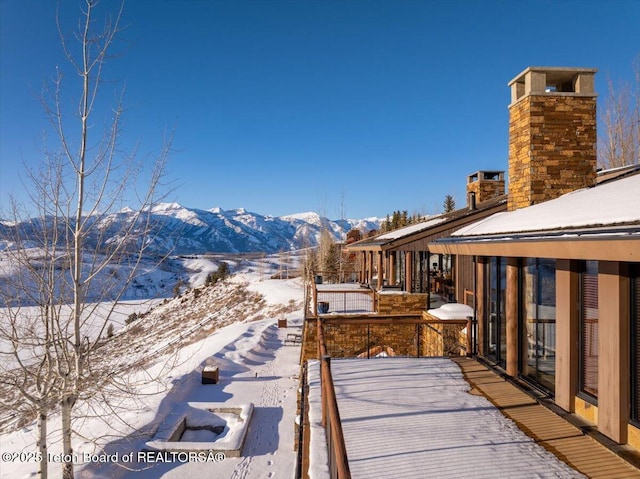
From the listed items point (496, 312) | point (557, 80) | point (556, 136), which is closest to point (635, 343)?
point (496, 312)

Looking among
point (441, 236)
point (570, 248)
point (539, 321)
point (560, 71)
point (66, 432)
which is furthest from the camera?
point (441, 236)

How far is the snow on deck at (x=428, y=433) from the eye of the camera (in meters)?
3.57

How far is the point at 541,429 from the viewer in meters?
4.36

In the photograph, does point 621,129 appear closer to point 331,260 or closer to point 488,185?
point 488,185

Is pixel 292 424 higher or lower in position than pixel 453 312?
lower

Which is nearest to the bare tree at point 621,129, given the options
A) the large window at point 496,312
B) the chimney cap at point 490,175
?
the chimney cap at point 490,175

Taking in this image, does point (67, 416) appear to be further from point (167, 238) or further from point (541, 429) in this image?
point (541, 429)

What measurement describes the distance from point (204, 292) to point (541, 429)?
1719 inches

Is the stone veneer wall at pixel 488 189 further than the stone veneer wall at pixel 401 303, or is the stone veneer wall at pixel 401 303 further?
the stone veneer wall at pixel 488 189

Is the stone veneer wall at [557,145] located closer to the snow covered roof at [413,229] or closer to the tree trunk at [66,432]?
the snow covered roof at [413,229]

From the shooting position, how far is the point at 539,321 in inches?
217

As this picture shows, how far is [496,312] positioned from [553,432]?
2.63 m

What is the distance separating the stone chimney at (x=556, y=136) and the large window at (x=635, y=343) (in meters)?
3.46

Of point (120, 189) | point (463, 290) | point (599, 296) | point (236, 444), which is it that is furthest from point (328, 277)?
point (599, 296)
